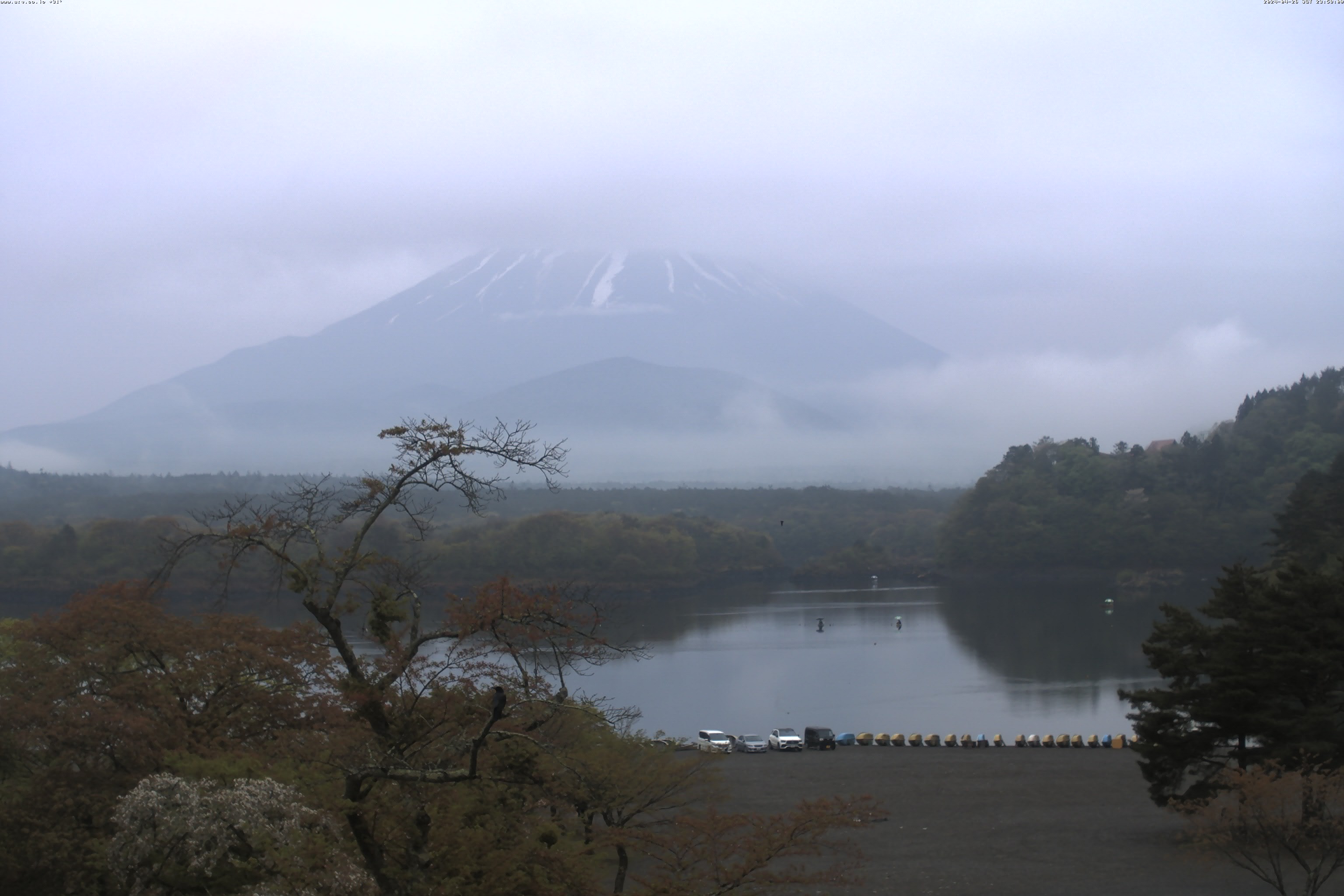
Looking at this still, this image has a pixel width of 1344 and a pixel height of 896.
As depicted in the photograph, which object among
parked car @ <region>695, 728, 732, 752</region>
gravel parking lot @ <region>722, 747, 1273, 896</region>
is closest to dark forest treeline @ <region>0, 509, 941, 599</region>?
parked car @ <region>695, 728, 732, 752</region>

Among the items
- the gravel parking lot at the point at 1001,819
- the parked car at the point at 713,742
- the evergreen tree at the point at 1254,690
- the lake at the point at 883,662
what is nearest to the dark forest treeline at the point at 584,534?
the lake at the point at 883,662

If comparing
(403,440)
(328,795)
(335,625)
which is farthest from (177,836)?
(403,440)

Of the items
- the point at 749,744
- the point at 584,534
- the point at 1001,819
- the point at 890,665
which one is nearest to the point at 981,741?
the point at 749,744

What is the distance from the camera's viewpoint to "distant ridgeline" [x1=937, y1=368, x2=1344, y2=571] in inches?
2778

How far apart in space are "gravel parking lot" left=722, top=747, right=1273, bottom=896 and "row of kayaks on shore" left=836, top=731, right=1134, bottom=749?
55cm

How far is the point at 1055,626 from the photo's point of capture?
48.9 m

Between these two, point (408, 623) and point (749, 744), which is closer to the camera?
point (408, 623)

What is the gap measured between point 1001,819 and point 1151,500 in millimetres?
63139

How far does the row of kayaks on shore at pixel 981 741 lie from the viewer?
23.1 meters

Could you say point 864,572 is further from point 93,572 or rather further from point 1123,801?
point 1123,801

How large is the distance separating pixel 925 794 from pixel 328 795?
41.7 ft

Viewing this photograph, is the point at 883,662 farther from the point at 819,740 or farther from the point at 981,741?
the point at 981,741

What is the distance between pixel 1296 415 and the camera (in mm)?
83000

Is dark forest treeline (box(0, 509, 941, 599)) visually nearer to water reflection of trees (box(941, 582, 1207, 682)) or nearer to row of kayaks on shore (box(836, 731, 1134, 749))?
water reflection of trees (box(941, 582, 1207, 682))
